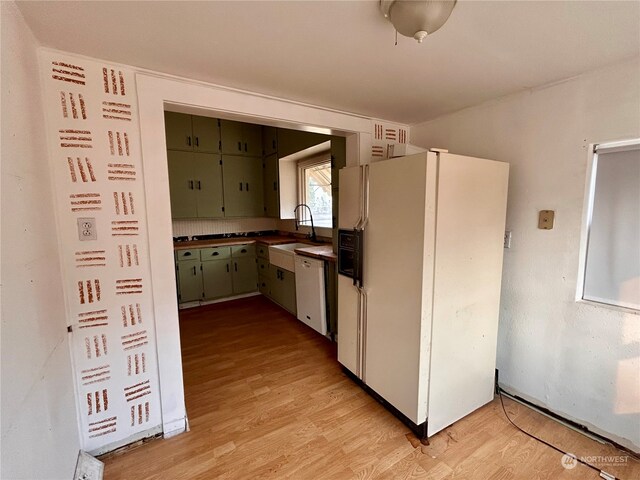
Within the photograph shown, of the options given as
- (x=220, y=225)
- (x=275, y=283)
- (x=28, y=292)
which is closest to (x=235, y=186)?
(x=220, y=225)

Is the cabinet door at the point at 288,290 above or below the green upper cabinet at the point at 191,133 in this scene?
below

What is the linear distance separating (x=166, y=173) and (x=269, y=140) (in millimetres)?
2924

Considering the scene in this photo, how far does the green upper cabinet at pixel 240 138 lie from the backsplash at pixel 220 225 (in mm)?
1105

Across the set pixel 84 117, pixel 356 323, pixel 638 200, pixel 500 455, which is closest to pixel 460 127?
pixel 638 200

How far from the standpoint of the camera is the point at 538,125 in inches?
70.9

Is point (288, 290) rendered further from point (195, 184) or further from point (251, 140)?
point (251, 140)

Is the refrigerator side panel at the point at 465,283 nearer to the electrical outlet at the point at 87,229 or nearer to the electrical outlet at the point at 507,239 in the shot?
the electrical outlet at the point at 507,239

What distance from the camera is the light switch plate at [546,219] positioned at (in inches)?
69.5

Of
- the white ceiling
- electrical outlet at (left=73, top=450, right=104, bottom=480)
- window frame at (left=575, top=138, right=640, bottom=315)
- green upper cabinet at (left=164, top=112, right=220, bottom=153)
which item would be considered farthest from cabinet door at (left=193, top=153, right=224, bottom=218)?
window frame at (left=575, top=138, right=640, bottom=315)

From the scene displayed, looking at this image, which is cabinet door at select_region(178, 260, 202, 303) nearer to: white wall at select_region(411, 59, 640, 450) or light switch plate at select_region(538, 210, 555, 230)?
white wall at select_region(411, 59, 640, 450)

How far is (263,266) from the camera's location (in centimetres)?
416

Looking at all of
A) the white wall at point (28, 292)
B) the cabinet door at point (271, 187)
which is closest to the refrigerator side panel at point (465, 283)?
the white wall at point (28, 292)

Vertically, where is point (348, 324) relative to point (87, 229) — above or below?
below

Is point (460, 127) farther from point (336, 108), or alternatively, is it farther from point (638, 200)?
point (638, 200)
